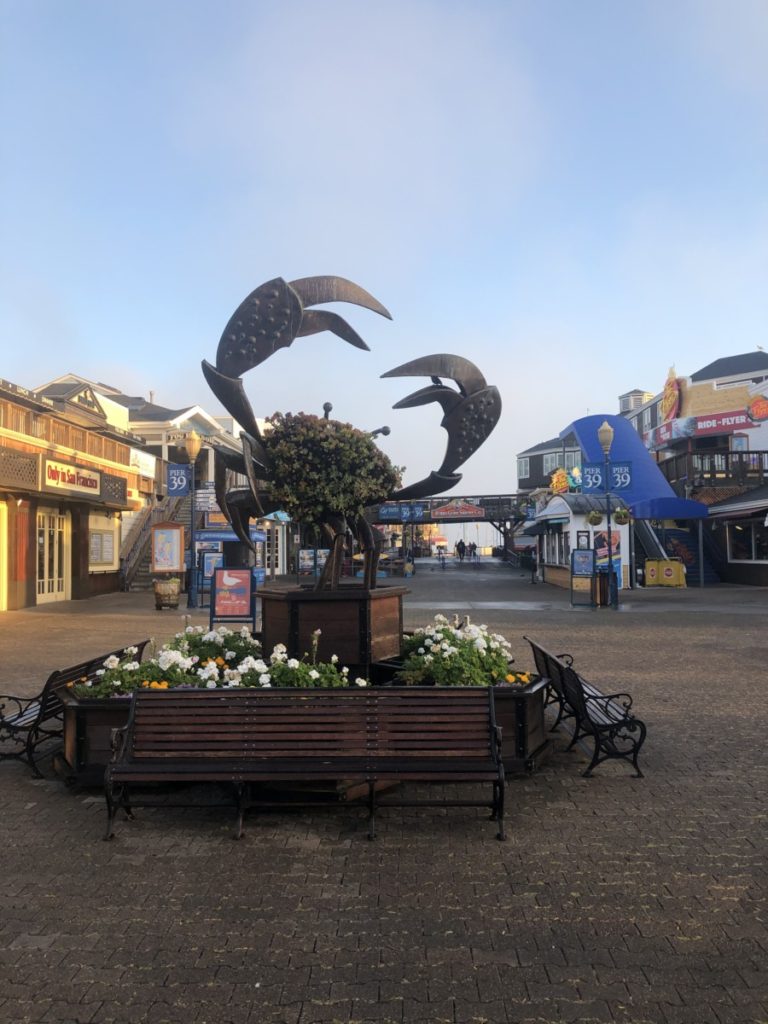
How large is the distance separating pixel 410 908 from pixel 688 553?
31.3 metres

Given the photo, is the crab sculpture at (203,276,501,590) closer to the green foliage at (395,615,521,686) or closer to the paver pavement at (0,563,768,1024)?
the green foliage at (395,615,521,686)

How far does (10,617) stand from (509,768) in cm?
1672

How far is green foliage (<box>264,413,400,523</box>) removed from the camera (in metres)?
6.59

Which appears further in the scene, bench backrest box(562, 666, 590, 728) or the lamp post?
the lamp post

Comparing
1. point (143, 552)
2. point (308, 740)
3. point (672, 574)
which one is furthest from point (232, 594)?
point (672, 574)

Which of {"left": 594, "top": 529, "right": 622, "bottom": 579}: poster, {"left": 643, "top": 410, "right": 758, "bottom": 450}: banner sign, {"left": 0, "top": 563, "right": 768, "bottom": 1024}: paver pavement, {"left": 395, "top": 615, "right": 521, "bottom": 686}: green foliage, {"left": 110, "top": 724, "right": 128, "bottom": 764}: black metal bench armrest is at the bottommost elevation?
{"left": 0, "top": 563, "right": 768, "bottom": 1024}: paver pavement

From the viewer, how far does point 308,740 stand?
15.3ft

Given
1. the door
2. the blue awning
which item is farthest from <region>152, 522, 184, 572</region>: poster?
the blue awning

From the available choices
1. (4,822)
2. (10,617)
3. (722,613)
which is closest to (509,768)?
(4,822)

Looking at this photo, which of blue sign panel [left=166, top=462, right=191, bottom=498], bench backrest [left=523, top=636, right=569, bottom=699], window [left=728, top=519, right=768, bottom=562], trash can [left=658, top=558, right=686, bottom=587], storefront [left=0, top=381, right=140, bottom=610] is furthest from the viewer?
window [left=728, top=519, right=768, bottom=562]

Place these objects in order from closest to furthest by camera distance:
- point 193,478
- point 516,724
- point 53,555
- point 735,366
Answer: point 516,724 < point 193,478 < point 53,555 < point 735,366

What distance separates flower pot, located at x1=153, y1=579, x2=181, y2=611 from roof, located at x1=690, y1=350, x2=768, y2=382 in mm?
39508

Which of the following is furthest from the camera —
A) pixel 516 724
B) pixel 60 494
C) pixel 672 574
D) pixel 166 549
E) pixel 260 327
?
pixel 672 574

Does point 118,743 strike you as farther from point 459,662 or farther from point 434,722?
point 459,662
